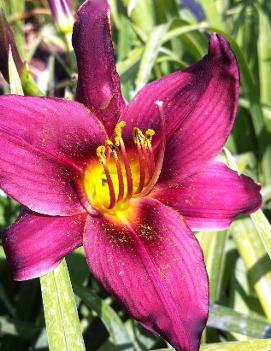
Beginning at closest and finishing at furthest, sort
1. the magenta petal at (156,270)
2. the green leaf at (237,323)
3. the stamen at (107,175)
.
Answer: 1. the magenta petal at (156,270)
2. the stamen at (107,175)
3. the green leaf at (237,323)

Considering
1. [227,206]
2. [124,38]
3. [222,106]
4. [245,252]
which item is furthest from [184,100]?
[124,38]

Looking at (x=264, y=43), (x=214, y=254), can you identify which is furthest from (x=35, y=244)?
(x=264, y=43)

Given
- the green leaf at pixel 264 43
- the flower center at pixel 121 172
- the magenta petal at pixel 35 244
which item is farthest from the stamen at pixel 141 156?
the green leaf at pixel 264 43

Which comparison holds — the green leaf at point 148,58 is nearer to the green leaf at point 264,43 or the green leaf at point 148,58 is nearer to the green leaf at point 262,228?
the green leaf at point 264,43

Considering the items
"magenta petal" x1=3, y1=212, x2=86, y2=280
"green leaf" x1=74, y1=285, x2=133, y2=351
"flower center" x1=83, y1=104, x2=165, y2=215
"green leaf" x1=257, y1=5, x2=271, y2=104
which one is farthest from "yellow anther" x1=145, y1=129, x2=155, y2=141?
"green leaf" x1=257, y1=5, x2=271, y2=104

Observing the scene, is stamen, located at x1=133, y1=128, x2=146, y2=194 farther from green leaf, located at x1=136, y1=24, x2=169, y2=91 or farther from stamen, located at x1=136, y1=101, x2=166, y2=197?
green leaf, located at x1=136, y1=24, x2=169, y2=91
